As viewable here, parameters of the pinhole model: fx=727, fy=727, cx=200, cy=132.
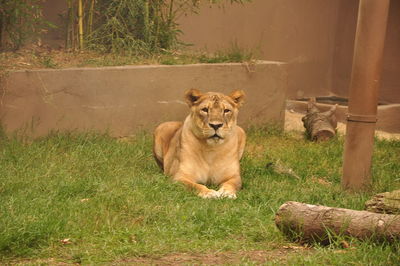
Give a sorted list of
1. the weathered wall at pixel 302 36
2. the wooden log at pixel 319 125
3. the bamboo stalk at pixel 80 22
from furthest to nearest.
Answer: the weathered wall at pixel 302 36
the wooden log at pixel 319 125
the bamboo stalk at pixel 80 22

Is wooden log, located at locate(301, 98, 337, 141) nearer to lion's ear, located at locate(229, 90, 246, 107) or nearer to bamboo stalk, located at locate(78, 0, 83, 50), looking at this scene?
lion's ear, located at locate(229, 90, 246, 107)

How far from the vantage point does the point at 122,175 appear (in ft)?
21.8

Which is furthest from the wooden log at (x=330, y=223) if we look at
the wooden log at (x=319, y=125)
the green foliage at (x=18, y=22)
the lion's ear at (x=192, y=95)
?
the wooden log at (x=319, y=125)

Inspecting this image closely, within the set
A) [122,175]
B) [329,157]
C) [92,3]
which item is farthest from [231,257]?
[92,3]

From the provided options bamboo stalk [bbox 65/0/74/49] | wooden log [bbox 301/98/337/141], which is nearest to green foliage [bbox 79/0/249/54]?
bamboo stalk [bbox 65/0/74/49]

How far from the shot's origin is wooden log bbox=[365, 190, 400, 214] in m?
4.78

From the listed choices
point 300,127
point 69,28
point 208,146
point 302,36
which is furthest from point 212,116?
point 302,36

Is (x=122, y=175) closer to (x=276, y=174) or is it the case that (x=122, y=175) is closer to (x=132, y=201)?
(x=132, y=201)

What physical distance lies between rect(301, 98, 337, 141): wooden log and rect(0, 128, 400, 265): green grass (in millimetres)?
746

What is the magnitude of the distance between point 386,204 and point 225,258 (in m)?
1.18

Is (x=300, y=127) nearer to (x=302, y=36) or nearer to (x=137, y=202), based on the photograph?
(x=302, y=36)

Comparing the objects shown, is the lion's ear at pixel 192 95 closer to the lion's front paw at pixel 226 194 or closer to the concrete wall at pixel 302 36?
the lion's front paw at pixel 226 194

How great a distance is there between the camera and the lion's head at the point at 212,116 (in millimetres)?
6652

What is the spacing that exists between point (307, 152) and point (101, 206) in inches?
139
